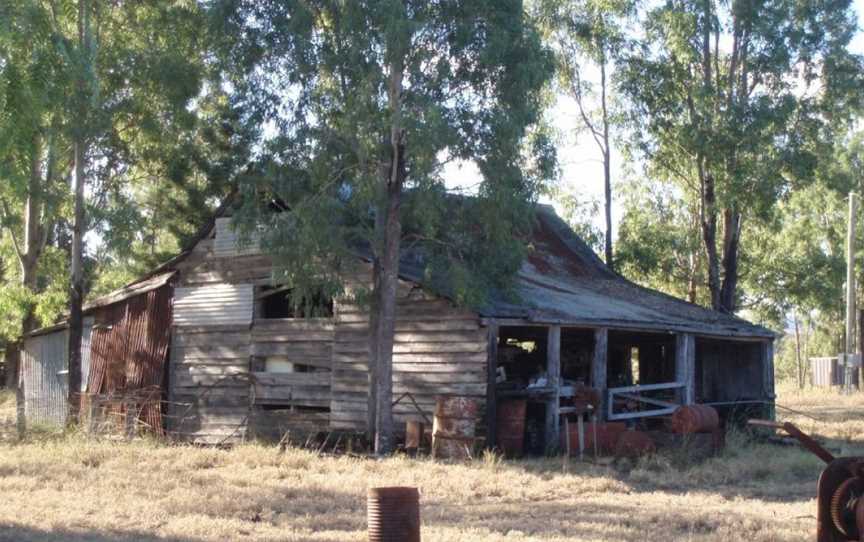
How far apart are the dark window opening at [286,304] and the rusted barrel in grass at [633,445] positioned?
5749mm

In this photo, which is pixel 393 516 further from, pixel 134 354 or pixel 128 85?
pixel 128 85

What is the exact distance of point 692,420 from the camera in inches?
685

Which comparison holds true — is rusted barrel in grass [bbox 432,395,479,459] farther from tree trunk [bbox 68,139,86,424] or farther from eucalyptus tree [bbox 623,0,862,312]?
eucalyptus tree [bbox 623,0,862,312]

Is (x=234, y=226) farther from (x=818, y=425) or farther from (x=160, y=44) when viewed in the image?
(x=818, y=425)

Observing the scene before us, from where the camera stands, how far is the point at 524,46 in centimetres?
1792

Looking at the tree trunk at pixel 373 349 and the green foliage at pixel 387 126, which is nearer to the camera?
the green foliage at pixel 387 126

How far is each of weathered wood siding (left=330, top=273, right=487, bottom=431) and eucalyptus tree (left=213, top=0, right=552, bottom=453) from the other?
518 millimetres

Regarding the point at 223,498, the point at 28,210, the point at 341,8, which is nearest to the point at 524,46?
the point at 341,8

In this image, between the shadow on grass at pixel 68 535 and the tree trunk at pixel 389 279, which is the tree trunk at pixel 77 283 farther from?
the shadow on grass at pixel 68 535

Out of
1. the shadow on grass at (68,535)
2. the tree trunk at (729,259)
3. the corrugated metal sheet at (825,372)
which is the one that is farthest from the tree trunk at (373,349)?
the corrugated metal sheet at (825,372)

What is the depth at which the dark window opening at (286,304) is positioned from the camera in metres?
19.9

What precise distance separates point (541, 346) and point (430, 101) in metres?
9.27

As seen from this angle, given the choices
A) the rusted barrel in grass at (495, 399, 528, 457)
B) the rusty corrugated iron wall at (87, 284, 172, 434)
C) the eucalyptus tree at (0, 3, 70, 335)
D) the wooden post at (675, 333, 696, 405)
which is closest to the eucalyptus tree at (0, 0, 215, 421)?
the rusty corrugated iron wall at (87, 284, 172, 434)

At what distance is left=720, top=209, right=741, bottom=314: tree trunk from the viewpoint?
31906 mm
